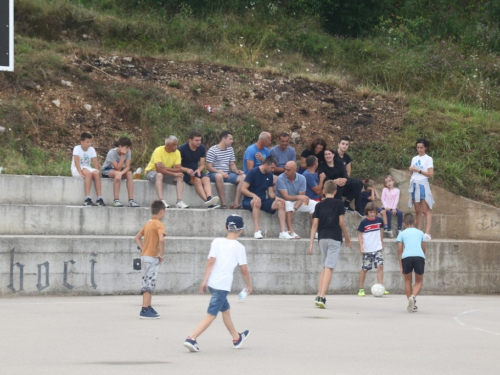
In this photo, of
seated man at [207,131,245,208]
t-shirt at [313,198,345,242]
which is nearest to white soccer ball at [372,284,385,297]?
t-shirt at [313,198,345,242]

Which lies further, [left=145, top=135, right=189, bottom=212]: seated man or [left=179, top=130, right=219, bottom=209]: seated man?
[left=179, top=130, right=219, bottom=209]: seated man

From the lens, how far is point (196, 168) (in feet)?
53.9

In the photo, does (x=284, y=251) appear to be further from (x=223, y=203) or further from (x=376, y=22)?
(x=376, y=22)

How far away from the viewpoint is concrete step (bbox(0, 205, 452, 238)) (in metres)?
14.7

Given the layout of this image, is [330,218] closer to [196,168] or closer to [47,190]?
[196,168]

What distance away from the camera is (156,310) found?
12242 millimetres

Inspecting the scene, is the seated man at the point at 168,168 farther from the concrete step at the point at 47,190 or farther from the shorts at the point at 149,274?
the shorts at the point at 149,274

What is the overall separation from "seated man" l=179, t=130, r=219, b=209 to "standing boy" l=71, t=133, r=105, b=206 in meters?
1.69

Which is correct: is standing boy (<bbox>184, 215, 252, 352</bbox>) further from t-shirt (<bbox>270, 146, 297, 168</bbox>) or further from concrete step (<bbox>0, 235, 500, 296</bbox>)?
t-shirt (<bbox>270, 146, 297, 168</bbox>)

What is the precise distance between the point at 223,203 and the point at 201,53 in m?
8.88

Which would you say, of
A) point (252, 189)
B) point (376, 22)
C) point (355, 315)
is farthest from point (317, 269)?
point (376, 22)

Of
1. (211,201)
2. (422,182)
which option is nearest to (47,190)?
(211,201)

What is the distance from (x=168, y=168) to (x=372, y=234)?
13.0ft

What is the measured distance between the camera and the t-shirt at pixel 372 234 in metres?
15.1
